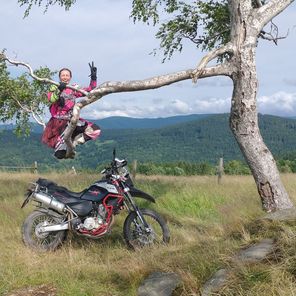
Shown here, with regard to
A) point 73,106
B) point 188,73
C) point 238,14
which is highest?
point 238,14

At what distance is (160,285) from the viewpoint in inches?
200

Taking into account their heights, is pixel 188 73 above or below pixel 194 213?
above

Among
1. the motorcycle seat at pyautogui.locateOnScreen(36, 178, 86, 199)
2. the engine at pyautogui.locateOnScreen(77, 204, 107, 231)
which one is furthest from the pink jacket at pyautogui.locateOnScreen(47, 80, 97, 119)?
the engine at pyautogui.locateOnScreen(77, 204, 107, 231)

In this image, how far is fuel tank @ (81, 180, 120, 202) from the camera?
7422mm

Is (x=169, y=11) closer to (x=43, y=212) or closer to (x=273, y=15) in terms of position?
(x=273, y=15)

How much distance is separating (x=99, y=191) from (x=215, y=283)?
3.25 m

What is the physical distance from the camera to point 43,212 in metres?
7.52

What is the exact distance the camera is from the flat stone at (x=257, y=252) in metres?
4.98

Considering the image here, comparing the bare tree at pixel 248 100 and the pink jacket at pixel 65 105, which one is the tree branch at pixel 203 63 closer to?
the bare tree at pixel 248 100

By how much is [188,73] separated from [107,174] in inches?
76.8

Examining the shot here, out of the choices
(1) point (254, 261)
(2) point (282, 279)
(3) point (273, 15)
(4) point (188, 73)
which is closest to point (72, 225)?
(4) point (188, 73)

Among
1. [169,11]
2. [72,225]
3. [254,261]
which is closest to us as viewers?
[254,261]

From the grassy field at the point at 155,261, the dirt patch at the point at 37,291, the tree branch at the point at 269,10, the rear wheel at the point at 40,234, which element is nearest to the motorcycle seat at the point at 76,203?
the rear wheel at the point at 40,234

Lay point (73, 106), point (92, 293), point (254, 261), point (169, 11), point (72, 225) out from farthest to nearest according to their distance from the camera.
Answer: point (169, 11), point (72, 225), point (73, 106), point (92, 293), point (254, 261)
